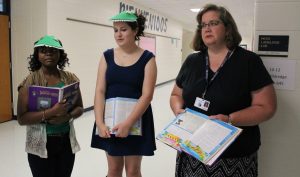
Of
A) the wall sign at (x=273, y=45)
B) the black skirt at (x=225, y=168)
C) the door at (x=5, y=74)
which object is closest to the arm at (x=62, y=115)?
the black skirt at (x=225, y=168)

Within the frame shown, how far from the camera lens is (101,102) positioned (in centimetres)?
192

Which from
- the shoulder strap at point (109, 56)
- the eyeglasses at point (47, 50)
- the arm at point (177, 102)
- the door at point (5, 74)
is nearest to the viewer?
the arm at point (177, 102)

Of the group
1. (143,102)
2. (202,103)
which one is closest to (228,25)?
(202,103)

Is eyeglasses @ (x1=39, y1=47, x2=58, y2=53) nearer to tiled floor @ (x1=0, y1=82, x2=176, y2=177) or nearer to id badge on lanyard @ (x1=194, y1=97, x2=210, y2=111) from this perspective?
id badge on lanyard @ (x1=194, y1=97, x2=210, y2=111)

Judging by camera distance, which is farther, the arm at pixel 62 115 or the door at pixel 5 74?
the door at pixel 5 74

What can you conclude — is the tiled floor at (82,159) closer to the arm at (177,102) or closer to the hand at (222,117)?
the arm at (177,102)

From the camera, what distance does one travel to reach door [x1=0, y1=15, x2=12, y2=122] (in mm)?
4953

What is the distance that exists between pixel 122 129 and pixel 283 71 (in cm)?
106

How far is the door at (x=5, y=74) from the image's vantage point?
4.95m

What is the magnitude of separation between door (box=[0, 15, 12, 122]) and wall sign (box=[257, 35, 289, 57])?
4.42 metres

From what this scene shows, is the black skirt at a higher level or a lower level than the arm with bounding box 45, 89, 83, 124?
lower

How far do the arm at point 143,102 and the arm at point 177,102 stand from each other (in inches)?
7.0

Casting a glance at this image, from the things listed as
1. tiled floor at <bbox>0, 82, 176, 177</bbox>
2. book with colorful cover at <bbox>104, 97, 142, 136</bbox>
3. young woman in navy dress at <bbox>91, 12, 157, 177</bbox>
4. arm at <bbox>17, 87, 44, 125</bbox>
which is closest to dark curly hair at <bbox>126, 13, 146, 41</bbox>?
young woman in navy dress at <bbox>91, 12, 157, 177</bbox>

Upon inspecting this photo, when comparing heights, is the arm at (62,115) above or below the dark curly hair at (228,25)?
below
